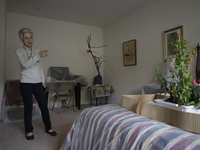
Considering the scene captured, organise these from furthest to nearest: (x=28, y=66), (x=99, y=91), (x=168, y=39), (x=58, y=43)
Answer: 1. (x=58, y=43)
2. (x=99, y=91)
3. (x=168, y=39)
4. (x=28, y=66)

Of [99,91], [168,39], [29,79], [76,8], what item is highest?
[76,8]

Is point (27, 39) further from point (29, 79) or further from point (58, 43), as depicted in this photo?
point (58, 43)

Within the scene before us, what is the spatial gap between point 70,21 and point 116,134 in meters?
3.99

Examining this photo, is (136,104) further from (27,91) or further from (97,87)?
(97,87)

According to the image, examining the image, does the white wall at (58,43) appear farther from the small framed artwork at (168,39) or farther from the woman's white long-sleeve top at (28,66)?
the small framed artwork at (168,39)

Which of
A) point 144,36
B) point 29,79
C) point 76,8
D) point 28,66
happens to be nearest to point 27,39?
point 28,66

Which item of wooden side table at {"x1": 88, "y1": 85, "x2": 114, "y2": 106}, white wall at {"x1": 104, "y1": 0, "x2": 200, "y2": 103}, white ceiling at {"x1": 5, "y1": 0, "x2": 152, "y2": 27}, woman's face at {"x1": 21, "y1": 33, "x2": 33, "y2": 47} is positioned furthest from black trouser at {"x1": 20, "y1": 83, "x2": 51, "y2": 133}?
white wall at {"x1": 104, "y1": 0, "x2": 200, "y2": 103}

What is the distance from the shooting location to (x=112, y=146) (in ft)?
2.26

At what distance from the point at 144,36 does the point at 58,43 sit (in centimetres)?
233

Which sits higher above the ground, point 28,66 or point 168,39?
point 168,39

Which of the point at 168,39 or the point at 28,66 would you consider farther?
the point at 168,39

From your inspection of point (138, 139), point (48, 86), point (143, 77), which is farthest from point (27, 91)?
point (143, 77)

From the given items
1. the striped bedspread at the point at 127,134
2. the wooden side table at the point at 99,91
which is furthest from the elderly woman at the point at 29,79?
the wooden side table at the point at 99,91

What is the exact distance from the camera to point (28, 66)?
71.1 inches
